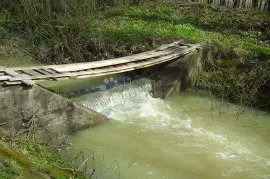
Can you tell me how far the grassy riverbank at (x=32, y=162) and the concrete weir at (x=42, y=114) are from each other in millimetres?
411

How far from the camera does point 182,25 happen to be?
14508 millimetres

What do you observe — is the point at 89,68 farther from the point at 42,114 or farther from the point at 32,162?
the point at 32,162

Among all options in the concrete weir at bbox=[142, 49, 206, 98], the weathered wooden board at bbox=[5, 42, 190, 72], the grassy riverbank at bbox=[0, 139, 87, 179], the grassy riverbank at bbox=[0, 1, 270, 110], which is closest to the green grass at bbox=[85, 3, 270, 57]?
the grassy riverbank at bbox=[0, 1, 270, 110]

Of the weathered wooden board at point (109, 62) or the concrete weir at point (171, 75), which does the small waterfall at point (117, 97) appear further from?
the weathered wooden board at point (109, 62)

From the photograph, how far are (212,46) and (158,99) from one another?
2.74 meters

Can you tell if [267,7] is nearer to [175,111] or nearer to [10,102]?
[175,111]

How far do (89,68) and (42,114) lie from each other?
179 centimetres

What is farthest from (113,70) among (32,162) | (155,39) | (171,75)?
(155,39)

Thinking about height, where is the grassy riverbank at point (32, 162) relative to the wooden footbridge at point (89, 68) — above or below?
below

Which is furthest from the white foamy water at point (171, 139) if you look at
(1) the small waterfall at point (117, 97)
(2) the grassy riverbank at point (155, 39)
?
(2) the grassy riverbank at point (155, 39)

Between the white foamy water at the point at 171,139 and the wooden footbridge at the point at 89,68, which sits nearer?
the white foamy water at the point at 171,139

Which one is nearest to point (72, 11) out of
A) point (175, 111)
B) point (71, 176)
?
point (175, 111)

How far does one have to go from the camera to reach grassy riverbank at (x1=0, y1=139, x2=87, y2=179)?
17.5ft

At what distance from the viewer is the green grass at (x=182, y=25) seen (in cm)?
1267
